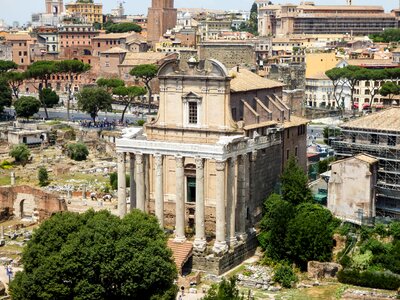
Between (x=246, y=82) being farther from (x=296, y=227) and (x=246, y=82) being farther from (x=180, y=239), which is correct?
(x=180, y=239)

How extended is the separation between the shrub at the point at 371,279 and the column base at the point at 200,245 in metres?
6.94

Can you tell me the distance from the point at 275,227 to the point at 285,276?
10.6 ft

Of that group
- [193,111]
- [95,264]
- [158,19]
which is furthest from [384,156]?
[158,19]

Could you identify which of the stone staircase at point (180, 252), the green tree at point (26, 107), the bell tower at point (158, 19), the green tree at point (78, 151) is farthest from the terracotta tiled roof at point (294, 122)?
the bell tower at point (158, 19)

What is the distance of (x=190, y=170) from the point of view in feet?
136

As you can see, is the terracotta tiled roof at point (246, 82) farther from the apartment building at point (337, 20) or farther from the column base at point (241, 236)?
the apartment building at point (337, 20)

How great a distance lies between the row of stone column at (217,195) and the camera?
38.8 metres

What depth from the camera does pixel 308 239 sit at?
1500 inches

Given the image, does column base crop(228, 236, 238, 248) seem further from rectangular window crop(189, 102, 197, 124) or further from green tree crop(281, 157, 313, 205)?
rectangular window crop(189, 102, 197, 124)

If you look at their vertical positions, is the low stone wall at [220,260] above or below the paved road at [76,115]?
above

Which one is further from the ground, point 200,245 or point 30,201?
point 200,245

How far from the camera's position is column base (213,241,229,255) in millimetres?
38969

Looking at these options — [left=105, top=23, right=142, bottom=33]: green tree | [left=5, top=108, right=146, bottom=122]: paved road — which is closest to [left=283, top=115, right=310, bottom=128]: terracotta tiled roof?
[left=5, top=108, right=146, bottom=122]: paved road

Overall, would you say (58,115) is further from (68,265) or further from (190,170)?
(68,265)
